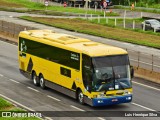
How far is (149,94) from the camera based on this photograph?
29375 millimetres

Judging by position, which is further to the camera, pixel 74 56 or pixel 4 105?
pixel 74 56

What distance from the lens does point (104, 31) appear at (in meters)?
58.5

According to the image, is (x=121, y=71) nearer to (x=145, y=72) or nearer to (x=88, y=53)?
(x=88, y=53)

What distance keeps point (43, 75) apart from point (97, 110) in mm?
5868

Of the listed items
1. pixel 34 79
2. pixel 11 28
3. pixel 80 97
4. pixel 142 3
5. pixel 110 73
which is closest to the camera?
pixel 110 73

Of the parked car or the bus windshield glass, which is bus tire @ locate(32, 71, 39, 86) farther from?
the parked car

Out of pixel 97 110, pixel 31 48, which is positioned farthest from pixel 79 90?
pixel 31 48

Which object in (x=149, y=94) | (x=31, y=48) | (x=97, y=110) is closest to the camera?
(x=97, y=110)

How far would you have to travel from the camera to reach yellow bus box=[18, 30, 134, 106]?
25.5m

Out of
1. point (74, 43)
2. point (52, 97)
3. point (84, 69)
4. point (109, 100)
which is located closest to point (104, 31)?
point (74, 43)

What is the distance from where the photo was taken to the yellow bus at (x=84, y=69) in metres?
25.5

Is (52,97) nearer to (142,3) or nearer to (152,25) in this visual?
(152,25)

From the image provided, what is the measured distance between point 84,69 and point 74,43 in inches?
106

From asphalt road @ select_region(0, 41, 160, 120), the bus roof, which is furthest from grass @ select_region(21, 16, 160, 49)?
the bus roof
